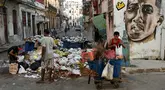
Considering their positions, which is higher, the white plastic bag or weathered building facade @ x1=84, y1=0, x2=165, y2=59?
weathered building facade @ x1=84, y1=0, x2=165, y2=59

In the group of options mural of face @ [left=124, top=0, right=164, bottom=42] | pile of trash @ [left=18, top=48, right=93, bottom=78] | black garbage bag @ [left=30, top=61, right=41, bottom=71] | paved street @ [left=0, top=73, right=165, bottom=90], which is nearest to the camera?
paved street @ [left=0, top=73, right=165, bottom=90]

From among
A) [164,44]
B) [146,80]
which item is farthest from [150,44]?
[146,80]

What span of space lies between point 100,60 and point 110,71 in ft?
1.32

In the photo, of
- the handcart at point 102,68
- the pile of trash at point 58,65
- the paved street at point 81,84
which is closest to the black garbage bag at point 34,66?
the pile of trash at point 58,65

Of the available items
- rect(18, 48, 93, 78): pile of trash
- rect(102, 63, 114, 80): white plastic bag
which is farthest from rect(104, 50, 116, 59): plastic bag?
rect(18, 48, 93, 78): pile of trash

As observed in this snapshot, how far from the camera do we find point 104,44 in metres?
8.85

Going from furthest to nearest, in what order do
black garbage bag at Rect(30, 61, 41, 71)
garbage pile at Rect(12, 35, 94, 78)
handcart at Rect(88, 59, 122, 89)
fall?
black garbage bag at Rect(30, 61, 41, 71)
garbage pile at Rect(12, 35, 94, 78)
handcart at Rect(88, 59, 122, 89)

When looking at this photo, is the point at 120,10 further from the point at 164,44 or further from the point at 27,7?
the point at 27,7

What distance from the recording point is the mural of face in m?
13.4

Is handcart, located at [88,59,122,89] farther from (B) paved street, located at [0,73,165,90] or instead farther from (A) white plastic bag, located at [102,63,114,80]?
(B) paved street, located at [0,73,165,90]

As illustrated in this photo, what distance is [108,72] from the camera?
8.12 m

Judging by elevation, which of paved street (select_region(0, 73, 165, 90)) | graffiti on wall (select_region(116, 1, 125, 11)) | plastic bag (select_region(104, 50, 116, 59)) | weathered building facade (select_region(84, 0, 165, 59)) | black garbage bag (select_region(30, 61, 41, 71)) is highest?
graffiti on wall (select_region(116, 1, 125, 11))

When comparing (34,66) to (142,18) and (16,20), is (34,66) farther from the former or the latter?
(16,20)

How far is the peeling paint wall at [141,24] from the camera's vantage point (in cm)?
1342
